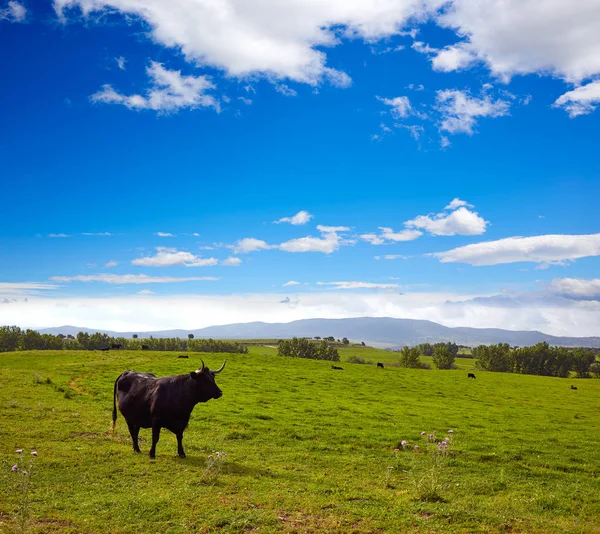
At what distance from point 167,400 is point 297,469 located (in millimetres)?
5013

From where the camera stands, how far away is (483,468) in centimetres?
1633

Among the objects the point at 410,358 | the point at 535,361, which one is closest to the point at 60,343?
the point at 410,358

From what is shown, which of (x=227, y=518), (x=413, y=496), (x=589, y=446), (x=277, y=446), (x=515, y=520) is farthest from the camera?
(x=589, y=446)

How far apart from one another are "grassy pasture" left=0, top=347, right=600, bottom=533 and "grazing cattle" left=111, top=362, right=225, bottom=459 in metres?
1.07

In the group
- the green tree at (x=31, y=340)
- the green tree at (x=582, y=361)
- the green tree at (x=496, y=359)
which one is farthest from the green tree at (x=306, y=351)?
the green tree at (x=31, y=340)

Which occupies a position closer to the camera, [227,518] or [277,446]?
[227,518]

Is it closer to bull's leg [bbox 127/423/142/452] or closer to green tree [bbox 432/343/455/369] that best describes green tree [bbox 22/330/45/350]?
green tree [bbox 432/343/455/369]

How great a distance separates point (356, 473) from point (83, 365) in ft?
133

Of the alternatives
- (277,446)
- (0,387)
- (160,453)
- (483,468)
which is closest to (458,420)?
(483,468)

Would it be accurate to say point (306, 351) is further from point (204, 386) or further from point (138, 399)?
point (204, 386)

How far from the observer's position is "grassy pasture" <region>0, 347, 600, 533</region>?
993cm

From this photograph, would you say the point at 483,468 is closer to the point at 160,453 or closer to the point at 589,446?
the point at 589,446

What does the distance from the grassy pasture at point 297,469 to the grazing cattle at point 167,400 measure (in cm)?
107

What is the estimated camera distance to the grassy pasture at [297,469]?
32.6 ft
